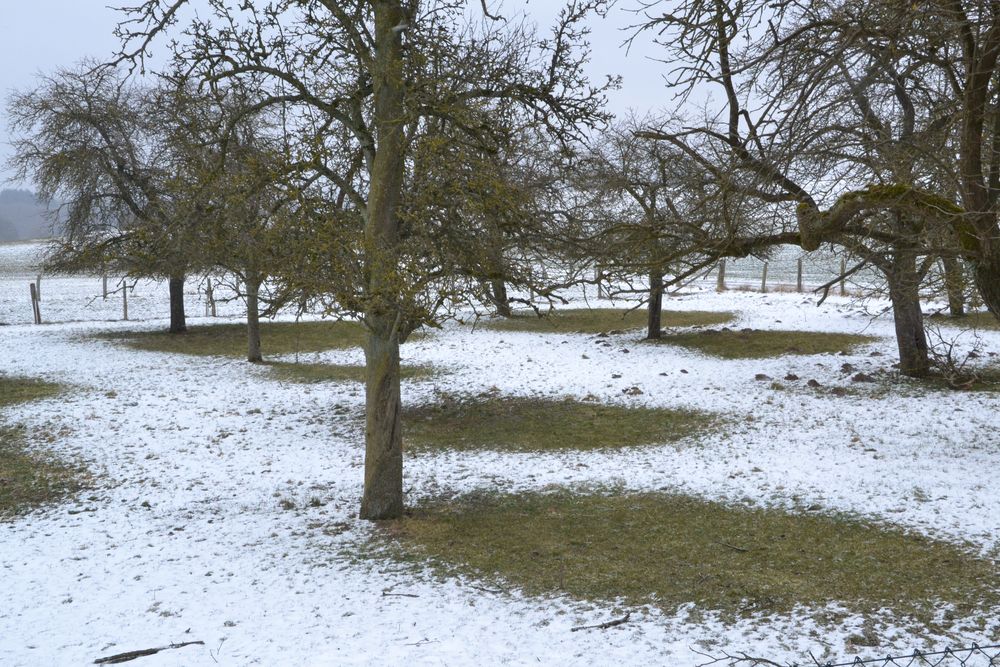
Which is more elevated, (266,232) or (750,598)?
(266,232)

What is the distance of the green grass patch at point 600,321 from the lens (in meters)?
22.4

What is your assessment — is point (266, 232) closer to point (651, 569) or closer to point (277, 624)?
point (277, 624)

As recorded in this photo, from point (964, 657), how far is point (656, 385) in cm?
986

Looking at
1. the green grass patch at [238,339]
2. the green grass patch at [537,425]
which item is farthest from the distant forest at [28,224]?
the green grass patch at [537,425]

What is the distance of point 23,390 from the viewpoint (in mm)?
14844

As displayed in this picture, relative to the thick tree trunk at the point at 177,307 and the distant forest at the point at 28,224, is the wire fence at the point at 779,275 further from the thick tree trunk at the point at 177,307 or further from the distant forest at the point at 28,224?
the distant forest at the point at 28,224

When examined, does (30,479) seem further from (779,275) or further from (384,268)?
(779,275)

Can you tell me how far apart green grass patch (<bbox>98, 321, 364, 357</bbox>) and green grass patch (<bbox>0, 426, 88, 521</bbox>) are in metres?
8.19

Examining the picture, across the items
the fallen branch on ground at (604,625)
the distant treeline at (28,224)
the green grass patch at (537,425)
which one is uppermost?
the distant treeline at (28,224)

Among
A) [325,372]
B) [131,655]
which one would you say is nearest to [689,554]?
[131,655]

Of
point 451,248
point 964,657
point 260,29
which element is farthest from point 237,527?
point 964,657

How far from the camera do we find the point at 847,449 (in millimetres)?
10312

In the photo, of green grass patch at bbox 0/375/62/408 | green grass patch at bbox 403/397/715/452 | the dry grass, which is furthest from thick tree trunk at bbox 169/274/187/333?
green grass patch at bbox 403/397/715/452

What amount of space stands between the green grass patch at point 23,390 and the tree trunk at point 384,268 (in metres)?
9.20
